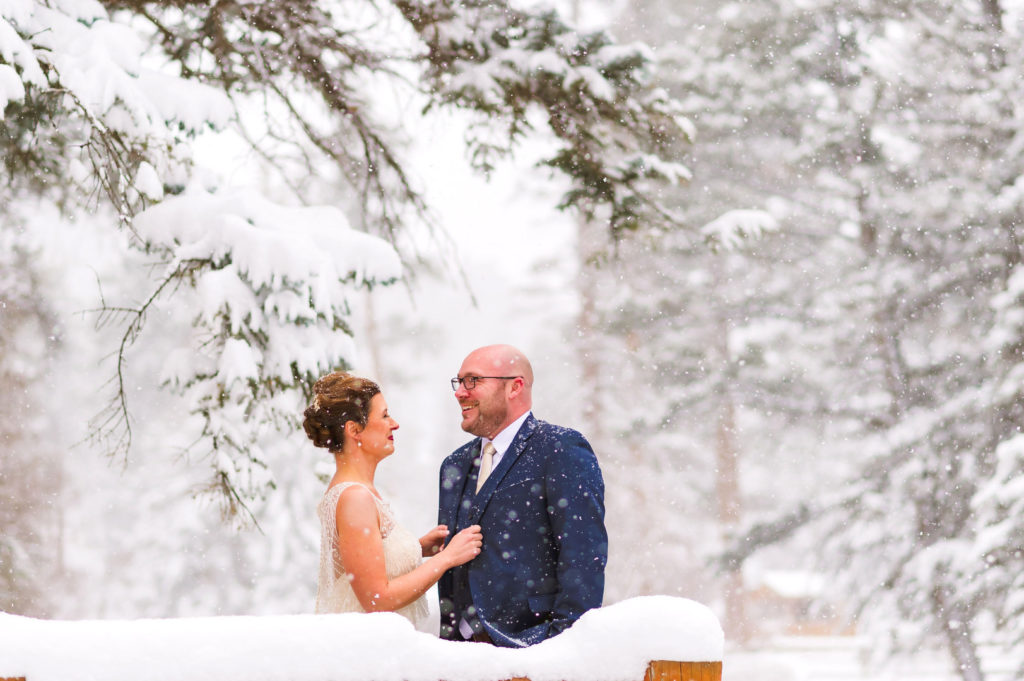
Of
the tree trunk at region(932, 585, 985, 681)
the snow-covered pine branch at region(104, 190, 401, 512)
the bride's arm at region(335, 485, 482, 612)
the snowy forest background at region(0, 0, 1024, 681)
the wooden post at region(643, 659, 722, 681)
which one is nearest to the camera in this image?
the wooden post at region(643, 659, 722, 681)

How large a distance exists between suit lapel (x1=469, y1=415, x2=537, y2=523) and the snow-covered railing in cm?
81

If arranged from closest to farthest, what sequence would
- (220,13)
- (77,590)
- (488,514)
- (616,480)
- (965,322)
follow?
(488,514), (220,13), (965,322), (616,480), (77,590)

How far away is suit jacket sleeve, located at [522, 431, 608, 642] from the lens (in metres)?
3.28

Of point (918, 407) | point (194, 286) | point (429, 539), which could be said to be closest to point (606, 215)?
point (194, 286)

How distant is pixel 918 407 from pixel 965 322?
4.09 ft

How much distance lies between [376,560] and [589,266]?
43.0ft

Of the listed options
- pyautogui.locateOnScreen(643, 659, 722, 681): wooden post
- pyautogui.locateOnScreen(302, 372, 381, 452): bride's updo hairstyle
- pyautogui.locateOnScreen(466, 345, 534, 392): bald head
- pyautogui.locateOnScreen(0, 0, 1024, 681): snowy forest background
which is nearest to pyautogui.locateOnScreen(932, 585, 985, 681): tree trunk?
pyautogui.locateOnScreen(0, 0, 1024, 681): snowy forest background

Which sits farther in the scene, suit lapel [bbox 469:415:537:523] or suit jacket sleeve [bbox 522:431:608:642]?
suit lapel [bbox 469:415:537:523]

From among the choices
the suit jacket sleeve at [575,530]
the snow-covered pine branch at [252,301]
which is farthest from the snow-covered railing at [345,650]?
the snow-covered pine branch at [252,301]

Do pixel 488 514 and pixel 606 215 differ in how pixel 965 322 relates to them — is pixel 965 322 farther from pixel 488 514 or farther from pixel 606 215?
pixel 488 514

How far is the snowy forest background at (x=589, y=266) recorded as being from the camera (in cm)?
571

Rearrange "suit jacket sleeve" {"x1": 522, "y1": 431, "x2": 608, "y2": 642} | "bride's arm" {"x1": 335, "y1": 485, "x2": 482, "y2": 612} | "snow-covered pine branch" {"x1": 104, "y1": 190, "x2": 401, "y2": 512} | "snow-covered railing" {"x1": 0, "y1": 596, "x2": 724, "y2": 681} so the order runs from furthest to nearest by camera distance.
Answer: "snow-covered pine branch" {"x1": 104, "y1": 190, "x2": 401, "y2": 512} < "bride's arm" {"x1": 335, "y1": 485, "x2": 482, "y2": 612} < "suit jacket sleeve" {"x1": 522, "y1": 431, "x2": 608, "y2": 642} < "snow-covered railing" {"x1": 0, "y1": 596, "x2": 724, "y2": 681}

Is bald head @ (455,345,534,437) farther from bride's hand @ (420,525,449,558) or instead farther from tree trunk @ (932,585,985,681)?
tree trunk @ (932,585,985,681)

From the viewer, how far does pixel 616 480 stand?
19312 mm
